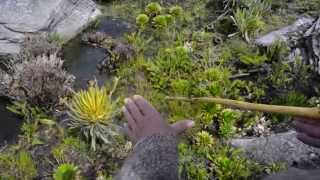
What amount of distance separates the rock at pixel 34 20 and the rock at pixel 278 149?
374 centimetres

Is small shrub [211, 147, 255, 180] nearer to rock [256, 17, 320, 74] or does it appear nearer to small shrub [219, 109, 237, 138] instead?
small shrub [219, 109, 237, 138]

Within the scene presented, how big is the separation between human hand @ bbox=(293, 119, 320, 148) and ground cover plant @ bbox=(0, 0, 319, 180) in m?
2.75

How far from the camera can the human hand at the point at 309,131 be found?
2.41 metres

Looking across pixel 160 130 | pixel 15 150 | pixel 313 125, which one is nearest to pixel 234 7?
pixel 15 150

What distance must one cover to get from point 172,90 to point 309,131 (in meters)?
4.43

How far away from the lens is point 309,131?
246 centimetres

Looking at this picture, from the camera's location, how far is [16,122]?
6395mm

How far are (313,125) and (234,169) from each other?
3.04m

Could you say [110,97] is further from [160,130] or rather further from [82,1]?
[160,130]

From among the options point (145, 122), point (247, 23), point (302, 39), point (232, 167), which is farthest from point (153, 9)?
point (145, 122)

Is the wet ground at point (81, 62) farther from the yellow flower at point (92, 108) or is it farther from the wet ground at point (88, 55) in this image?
the yellow flower at point (92, 108)

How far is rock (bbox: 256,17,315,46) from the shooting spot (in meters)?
7.46

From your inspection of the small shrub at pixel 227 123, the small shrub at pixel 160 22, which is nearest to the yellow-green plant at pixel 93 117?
the small shrub at pixel 227 123

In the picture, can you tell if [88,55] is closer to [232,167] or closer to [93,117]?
[93,117]
